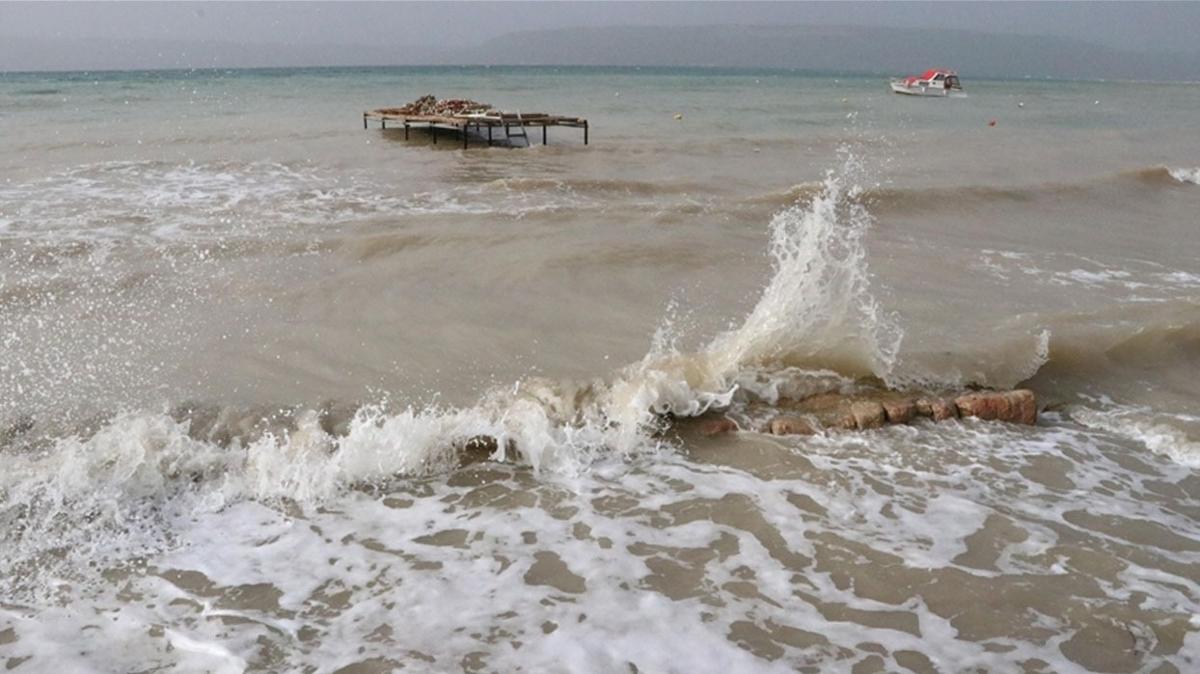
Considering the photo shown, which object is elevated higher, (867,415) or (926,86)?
(926,86)

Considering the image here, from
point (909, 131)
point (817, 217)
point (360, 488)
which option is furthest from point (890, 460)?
point (909, 131)

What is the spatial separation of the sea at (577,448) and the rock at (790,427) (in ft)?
0.21

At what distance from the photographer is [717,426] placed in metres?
5.80

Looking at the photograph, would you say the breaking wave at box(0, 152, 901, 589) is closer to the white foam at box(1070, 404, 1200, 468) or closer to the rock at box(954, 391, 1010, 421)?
the rock at box(954, 391, 1010, 421)

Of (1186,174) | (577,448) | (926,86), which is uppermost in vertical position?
(926,86)

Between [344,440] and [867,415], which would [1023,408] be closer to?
[867,415]

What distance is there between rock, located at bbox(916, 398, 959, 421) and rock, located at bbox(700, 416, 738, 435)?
1.41m

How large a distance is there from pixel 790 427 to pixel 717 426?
50 cm

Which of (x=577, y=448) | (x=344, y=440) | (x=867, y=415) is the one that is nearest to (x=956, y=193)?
(x=867, y=415)

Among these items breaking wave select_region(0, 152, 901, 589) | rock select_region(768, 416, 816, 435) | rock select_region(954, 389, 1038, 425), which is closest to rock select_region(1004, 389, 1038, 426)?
rock select_region(954, 389, 1038, 425)

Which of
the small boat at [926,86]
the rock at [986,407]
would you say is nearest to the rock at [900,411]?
the rock at [986,407]

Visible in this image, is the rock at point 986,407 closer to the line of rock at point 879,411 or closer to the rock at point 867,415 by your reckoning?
the line of rock at point 879,411

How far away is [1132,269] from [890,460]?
6858 mm

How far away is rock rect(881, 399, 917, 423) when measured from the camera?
597cm
